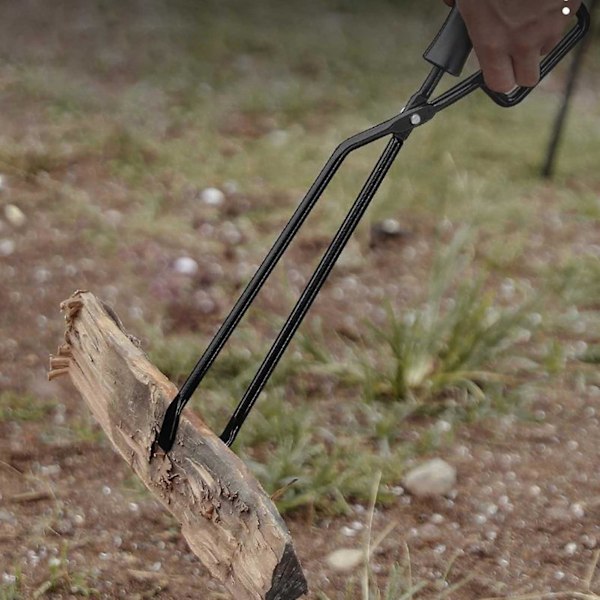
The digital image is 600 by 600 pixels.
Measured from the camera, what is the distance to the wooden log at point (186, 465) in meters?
1.19

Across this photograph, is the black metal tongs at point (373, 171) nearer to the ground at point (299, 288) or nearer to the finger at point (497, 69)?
the finger at point (497, 69)

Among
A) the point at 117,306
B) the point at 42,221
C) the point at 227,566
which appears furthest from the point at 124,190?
the point at 227,566

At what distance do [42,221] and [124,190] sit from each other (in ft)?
0.78

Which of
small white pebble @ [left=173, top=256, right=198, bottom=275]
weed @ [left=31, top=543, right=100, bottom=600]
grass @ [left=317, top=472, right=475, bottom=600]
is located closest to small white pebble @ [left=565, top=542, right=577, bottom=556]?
grass @ [left=317, top=472, right=475, bottom=600]

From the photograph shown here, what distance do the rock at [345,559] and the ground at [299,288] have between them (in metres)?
0.01

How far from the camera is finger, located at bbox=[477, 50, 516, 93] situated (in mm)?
1196

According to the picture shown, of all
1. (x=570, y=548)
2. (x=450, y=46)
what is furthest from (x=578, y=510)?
(x=450, y=46)

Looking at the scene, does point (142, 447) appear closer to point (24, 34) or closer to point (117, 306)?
point (117, 306)

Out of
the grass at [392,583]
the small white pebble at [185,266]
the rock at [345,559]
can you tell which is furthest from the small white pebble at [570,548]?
the small white pebble at [185,266]

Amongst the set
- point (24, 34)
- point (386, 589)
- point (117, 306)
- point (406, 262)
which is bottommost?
point (24, 34)

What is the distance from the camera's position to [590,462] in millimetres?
1798

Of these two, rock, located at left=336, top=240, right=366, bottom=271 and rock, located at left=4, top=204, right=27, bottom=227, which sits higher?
rock, located at left=336, top=240, right=366, bottom=271

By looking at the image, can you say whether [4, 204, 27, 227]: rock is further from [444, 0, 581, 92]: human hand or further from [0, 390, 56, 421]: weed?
[444, 0, 581, 92]: human hand

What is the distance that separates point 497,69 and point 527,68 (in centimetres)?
3
